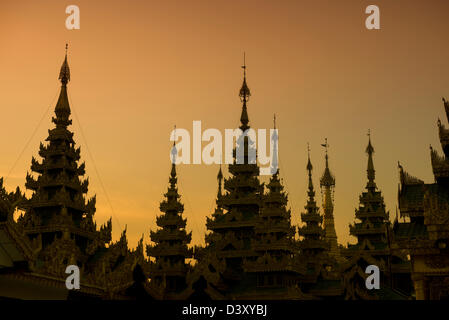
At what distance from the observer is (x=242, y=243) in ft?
188

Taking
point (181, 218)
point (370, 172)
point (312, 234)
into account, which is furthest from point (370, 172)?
point (181, 218)

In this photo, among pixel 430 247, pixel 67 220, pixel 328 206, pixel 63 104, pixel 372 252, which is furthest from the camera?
pixel 328 206

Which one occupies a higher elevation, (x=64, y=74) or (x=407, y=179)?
(x=64, y=74)

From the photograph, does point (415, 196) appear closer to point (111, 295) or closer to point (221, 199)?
point (111, 295)

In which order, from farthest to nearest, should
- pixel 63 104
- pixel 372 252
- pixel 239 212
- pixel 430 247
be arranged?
pixel 239 212 < pixel 372 252 < pixel 63 104 < pixel 430 247

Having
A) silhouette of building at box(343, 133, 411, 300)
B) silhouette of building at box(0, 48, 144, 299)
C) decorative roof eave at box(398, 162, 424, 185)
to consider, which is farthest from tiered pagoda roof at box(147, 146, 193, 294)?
decorative roof eave at box(398, 162, 424, 185)

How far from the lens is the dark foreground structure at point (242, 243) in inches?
1235

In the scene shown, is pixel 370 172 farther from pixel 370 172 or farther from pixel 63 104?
pixel 63 104

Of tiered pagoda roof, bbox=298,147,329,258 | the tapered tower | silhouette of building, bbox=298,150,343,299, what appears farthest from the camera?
tiered pagoda roof, bbox=298,147,329,258

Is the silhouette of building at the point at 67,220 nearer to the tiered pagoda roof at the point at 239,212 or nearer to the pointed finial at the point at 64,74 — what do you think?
the pointed finial at the point at 64,74

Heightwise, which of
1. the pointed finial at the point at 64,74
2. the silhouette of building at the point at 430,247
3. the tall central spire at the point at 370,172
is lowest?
the silhouette of building at the point at 430,247

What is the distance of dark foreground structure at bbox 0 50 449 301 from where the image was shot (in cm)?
3138

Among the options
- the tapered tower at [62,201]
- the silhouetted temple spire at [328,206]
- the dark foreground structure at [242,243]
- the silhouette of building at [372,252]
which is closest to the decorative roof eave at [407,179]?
the dark foreground structure at [242,243]

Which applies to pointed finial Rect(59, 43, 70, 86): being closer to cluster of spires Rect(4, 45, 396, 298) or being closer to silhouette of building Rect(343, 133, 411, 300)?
cluster of spires Rect(4, 45, 396, 298)
